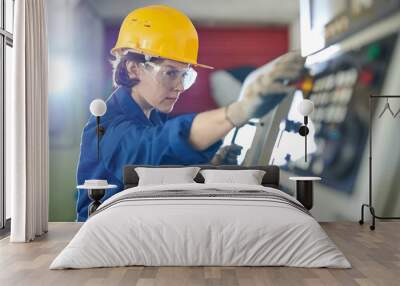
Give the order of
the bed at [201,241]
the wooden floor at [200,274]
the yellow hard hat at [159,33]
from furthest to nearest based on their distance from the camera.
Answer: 1. the yellow hard hat at [159,33]
2. the bed at [201,241]
3. the wooden floor at [200,274]

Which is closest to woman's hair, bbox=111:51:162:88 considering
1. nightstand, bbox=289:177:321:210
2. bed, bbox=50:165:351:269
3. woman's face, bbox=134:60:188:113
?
woman's face, bbox=134:60:188:113

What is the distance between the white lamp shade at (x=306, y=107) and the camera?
7.39 meters

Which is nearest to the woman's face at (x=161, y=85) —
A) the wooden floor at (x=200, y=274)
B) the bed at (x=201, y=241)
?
the wooden floor at (x=200, y=274)

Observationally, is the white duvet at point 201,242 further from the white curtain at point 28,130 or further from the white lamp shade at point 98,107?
the white lamp shade at point 98,107

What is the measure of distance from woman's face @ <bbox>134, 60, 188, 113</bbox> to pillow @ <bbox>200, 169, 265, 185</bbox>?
111 cm

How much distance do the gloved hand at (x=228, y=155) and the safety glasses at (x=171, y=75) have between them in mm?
936

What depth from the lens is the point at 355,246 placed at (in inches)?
229

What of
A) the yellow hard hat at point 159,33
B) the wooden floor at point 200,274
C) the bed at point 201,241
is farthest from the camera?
the yellow hard hat at point 159,33

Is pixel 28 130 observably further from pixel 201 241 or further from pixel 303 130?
pixel 303 130

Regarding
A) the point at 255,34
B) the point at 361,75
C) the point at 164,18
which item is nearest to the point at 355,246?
the point at 361,75

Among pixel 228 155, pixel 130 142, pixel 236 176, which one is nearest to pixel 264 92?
pixel 228 155

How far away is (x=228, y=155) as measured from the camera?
7.75 meters

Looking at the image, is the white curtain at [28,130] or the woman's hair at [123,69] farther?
the woman's hair at [123,69]

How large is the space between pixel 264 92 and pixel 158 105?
1.37m
